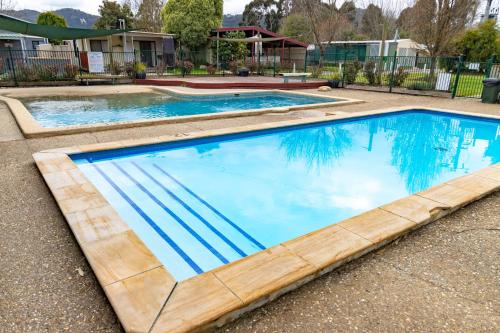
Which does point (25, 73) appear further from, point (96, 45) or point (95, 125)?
point (95, 125)

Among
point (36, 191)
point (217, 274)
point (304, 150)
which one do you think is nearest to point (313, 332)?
point (217, 274)

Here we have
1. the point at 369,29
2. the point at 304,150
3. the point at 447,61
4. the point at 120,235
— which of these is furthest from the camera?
the point at 369,29

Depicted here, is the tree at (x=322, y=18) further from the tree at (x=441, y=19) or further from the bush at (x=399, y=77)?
the bush at (x=399, y=77)

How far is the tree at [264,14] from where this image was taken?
48062 millimetres

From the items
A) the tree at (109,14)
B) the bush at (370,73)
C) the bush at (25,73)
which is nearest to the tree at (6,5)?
the tree at (109,14)

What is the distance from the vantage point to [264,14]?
4900cm

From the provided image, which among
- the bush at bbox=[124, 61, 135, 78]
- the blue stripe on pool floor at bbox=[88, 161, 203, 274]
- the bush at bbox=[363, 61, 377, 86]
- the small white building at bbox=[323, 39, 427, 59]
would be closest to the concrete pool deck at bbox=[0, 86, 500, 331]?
the blue stripe on pool floor at bbox=[88, 161, 203, 274]

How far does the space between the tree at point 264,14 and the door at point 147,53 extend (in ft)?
90.6

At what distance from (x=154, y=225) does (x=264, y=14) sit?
166 feet

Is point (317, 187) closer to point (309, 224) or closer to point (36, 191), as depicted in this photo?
point (309, 224)

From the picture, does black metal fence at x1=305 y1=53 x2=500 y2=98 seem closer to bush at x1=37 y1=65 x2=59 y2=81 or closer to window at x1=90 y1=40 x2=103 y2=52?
bush at x1=37 y1=65 x2=59 y2=81

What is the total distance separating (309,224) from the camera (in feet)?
13.4

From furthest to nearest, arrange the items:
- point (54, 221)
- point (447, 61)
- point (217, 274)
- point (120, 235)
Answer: point (447, 61) → point (54, 221) → point (120, 235) → point (217, 274)

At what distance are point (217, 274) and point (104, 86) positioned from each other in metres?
14.4
